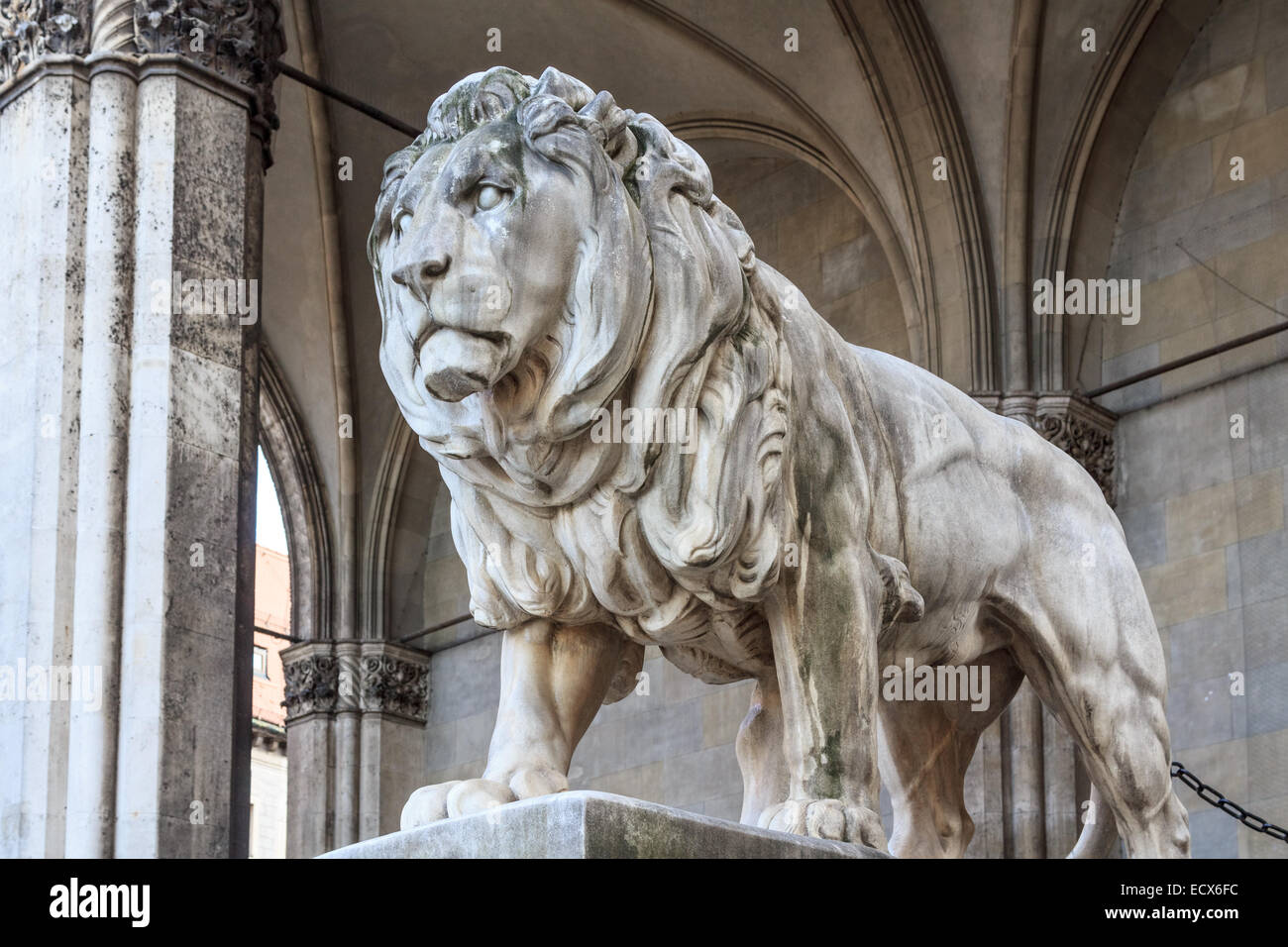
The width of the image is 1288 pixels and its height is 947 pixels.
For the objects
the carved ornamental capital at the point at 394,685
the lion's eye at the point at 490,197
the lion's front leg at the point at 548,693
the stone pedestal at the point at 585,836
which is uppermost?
the carved ornamental capital at the point at 394,685

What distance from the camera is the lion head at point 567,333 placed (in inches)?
133

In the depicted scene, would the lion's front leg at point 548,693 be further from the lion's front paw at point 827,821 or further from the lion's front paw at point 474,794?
the lion's front paw at point 827,821

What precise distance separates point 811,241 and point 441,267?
11912 mm

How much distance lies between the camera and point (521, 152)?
348 cm

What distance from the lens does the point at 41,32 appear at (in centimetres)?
796

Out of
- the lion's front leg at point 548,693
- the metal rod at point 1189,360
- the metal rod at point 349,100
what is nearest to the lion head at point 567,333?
the lion's front leg at point 548,693

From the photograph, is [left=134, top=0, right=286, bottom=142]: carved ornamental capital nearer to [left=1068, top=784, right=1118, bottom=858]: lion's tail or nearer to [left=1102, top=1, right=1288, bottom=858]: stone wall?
[left=1068, top=784, right=1118, bottom=858]: lion's tail

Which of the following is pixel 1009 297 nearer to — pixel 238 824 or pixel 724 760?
pixel 724 760

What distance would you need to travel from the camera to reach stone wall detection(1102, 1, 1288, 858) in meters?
11.9

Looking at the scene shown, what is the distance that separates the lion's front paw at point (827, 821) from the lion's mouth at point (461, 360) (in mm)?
896

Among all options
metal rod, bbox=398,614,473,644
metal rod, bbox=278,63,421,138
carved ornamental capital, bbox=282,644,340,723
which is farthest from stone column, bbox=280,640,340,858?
metal rod, bbox=278,63,421,138

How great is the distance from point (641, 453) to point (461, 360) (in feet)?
1.16

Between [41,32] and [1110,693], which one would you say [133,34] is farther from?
[1110,693]
